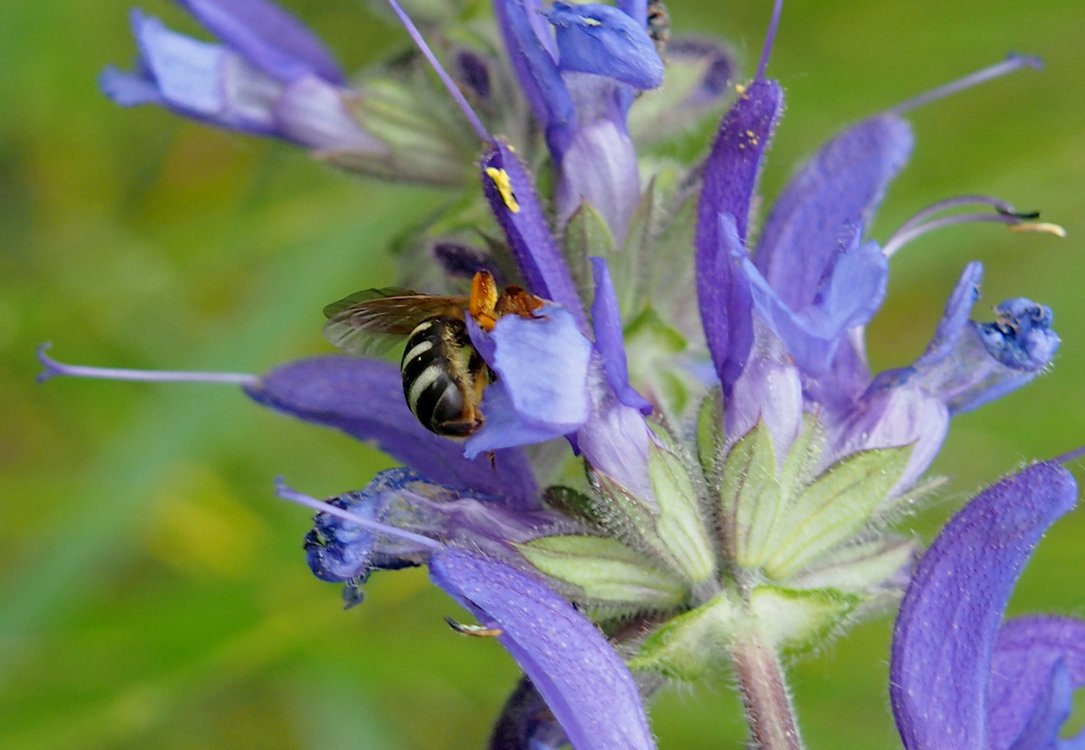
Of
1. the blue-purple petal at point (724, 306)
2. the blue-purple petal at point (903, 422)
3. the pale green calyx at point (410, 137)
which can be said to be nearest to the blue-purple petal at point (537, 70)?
the blue-purple petal at point (724, 306)

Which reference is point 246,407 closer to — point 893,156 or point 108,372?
point 108,372

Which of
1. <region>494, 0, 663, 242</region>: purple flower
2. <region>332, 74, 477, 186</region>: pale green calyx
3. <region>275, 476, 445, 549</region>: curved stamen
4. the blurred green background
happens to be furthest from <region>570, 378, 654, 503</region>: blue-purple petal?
the blurred green background

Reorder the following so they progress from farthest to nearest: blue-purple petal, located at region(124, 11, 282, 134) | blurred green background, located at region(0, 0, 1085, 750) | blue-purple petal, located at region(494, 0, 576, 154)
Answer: blurred green background, located at region(0, 0, 1085, 750) → blue-purple petal, located at region(124, 11, 282, 134) → blue-purple petal, located at region(494, 0, 576, 154)

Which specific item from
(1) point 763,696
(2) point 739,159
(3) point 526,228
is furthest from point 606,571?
(2) point 739,159

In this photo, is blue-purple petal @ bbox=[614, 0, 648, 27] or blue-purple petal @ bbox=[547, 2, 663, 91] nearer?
blue-purple petal @ bbox=[547, 2, 663, 91]

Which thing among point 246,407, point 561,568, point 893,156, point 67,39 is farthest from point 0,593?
point 893,156

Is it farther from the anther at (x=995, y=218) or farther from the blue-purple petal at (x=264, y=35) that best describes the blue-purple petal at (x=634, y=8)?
the blue-purple petal at (x=264, y=35)

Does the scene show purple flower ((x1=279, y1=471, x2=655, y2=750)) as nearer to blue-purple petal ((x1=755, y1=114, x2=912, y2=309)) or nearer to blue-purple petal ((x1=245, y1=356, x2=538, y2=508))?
blue-purple petal ((x1=245, y1=356, x2=538, y2=508))
